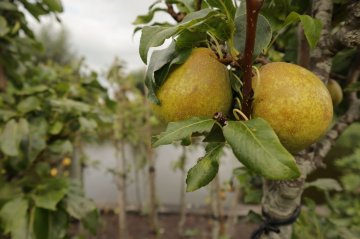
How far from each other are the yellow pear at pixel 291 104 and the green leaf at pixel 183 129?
10cm

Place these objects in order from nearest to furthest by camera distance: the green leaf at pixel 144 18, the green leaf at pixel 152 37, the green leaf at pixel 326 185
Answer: the green leaf at pixel 152 37 < the green leaf at pixel 144 18 < the green leaf at pixel 326 185

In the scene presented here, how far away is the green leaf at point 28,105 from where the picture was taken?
1.64 meters

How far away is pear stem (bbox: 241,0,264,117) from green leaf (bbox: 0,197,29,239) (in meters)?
1.31

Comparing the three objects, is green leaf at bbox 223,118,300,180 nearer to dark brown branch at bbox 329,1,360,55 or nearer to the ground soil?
dark brown branch at bbox 329,1,360,55

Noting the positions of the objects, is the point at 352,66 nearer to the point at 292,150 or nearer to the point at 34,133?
the point at 292,150

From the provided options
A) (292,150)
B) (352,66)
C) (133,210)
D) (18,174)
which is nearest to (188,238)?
(133,210)

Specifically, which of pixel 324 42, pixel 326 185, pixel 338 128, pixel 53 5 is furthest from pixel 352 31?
pixel 53 5

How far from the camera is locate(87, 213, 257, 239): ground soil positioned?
12.8ft

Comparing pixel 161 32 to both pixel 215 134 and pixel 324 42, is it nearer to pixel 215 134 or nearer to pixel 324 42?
pixel 215 134

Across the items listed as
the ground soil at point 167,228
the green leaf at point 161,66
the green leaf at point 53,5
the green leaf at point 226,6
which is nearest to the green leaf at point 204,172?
the green leaf at point 161,66

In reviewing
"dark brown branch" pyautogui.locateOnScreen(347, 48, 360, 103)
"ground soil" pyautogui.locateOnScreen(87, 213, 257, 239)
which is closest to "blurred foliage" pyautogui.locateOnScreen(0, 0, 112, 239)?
"dark brown branch" pyautogui.locateOnScreen(347, 48, 360, 103)

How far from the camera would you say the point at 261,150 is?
1.70 ft

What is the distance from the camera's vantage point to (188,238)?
12.7 ft

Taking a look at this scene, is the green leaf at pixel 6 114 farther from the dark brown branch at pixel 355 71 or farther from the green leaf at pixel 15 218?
the dark brown branch at pixel 355 71
